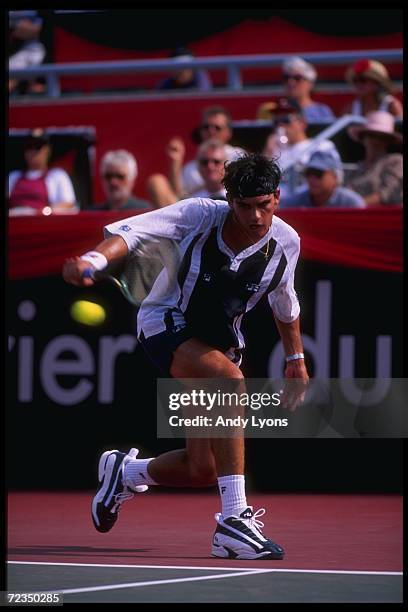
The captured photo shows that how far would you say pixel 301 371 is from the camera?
24.6ft

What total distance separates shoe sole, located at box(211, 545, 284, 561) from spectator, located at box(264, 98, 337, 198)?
5.68 meters

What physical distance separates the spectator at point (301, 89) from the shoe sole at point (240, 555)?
21.2ft

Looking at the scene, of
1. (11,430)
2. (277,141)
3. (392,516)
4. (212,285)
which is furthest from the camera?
(277,141)

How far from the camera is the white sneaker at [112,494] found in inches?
306

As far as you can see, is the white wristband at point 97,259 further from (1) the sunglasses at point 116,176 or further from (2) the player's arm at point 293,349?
(1) the sunglasses at point 116,176

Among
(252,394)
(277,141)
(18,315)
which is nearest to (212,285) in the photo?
(252,394)

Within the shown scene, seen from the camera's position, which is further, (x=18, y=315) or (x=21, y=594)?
(x=18, y=315)

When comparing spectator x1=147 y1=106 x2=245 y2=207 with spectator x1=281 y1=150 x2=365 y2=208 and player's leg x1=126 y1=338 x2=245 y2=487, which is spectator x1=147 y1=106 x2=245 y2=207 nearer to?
spectator x1=281 y1=150 x2=365 y2=208

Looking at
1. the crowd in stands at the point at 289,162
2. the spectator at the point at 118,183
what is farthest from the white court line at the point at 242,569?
the spectator at the point at 118,183

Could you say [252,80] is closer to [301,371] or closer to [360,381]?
[360,381]

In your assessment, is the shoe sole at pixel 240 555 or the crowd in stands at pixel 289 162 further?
the crowd in stands at pixel 289 162

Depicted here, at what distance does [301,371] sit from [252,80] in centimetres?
943

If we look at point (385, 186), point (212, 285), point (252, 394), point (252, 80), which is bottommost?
point (252, 394)

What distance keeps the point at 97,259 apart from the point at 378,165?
554 cm
